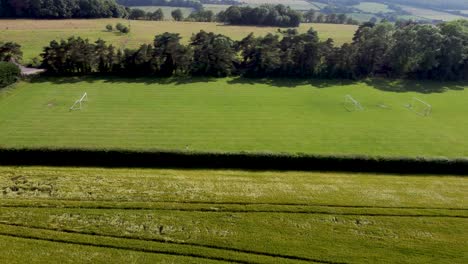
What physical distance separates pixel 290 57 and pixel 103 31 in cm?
4532

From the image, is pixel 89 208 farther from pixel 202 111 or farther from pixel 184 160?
pixel 202 111

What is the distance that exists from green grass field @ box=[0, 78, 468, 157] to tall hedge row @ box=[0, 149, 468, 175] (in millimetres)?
1946

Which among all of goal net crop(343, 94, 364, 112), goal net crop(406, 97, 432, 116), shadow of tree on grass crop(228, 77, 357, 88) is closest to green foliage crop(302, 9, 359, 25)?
shadow of tree on grass crop(228, 77, 357, 88)

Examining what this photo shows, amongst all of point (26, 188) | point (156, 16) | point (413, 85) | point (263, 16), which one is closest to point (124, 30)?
point (156, 16)

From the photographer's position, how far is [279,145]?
35.8m

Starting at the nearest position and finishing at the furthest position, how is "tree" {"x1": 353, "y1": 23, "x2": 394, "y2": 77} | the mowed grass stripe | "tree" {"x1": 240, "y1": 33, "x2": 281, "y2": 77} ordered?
the mowed grass stripe → "tree" {"x1": 240, "y1": 33, "x2": 281, "y2": 77} → "tree" {"x1": 353, "y1": 23, "x2": 394, "y2": 77}

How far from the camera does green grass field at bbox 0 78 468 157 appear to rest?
117ft

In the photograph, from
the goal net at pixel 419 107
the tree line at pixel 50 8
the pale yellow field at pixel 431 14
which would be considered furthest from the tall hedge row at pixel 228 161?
the pale yellow field at pixel 431 14

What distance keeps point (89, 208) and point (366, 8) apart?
649ft

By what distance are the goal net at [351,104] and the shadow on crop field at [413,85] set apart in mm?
8369

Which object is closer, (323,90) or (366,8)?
(323,90)

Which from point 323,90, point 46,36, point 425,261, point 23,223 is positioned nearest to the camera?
point 425,261

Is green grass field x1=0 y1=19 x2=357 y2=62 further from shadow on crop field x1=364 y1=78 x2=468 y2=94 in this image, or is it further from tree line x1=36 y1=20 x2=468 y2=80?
shadow on crop field x1=364 y1=78 x2=468 y2=94

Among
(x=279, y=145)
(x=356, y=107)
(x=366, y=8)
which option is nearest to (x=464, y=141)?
(x=356, y=107)
